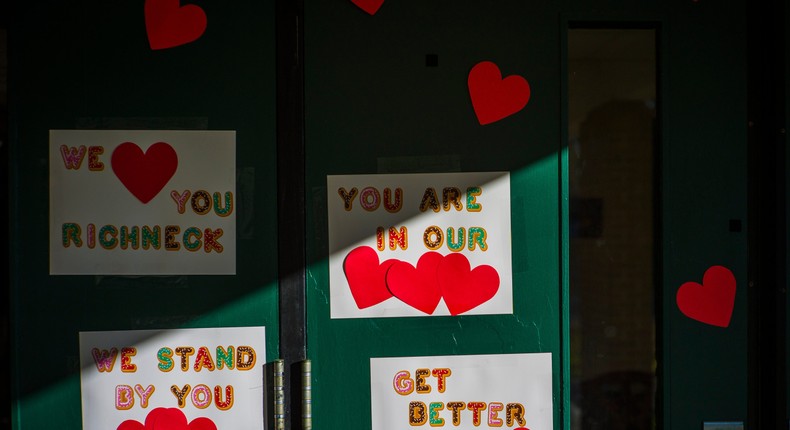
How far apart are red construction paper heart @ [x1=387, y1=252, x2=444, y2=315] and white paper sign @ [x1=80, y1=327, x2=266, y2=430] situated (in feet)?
1.60

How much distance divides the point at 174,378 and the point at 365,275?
73 centimetres

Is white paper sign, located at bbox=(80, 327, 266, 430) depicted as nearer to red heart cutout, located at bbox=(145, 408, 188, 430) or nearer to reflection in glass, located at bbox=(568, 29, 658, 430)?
red heart cutout, located at bbox=(145, 408, 188, 430)

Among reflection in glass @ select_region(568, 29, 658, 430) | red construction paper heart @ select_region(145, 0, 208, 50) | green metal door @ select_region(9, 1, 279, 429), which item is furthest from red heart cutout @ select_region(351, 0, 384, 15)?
reflection in glass @ select_region(568, 29, 658, 430)

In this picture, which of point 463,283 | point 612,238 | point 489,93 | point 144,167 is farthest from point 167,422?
point 612,238

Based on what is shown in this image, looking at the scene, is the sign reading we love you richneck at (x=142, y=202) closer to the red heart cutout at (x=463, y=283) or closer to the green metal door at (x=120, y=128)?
the green metal door at (x=120, y=128)

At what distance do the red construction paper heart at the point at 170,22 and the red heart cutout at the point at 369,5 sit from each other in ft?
1.74

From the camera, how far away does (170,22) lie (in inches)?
77.0

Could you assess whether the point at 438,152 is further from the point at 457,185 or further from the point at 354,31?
the point at 354,31

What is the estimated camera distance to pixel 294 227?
77.9 inches

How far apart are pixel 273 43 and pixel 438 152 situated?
0.67 m

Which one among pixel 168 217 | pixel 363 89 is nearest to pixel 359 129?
pixel 363 89

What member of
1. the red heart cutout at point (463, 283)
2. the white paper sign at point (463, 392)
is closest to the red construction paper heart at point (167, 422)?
the white paper sign at point (463, 392)

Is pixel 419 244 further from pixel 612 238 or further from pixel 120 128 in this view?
pixel 120 128

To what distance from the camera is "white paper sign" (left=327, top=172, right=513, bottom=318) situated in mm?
1991
